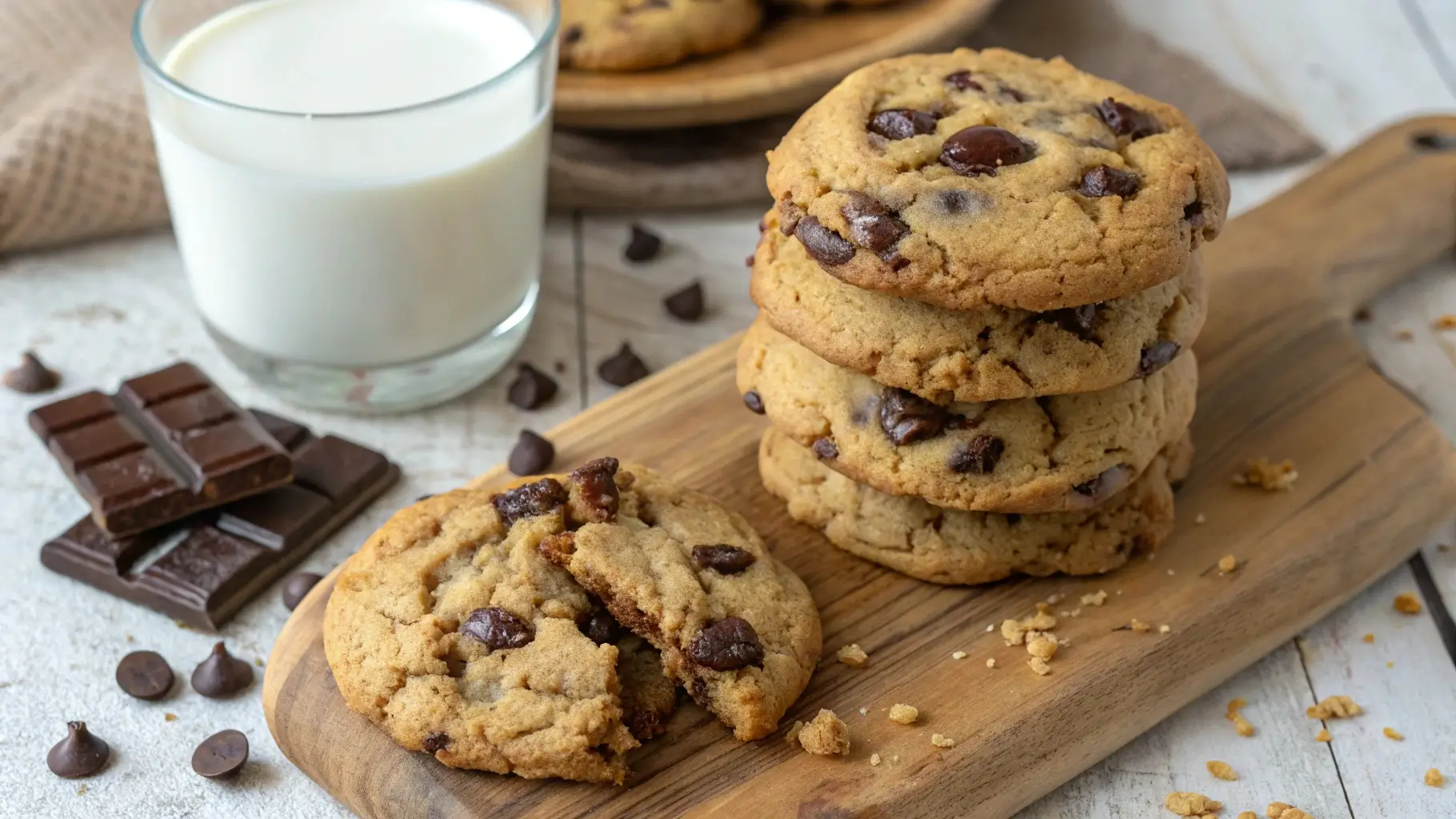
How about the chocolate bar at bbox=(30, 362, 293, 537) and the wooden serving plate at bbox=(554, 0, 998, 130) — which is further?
the wooden serving plate at bbox=(554, 0, 998, 130)

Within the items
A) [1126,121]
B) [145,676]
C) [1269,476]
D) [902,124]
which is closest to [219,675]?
[145,676]

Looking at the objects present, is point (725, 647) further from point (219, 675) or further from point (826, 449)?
point (219, 675)

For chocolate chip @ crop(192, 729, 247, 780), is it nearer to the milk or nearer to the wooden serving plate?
the milk

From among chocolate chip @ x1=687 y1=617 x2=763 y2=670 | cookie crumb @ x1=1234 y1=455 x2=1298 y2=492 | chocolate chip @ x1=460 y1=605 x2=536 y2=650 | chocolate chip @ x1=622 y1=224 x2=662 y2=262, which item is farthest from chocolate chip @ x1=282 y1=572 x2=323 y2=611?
cookie crumb @ x1=1234 y1=455 x2=1298 y2=492

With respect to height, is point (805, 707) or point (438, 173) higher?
point (438, 173)

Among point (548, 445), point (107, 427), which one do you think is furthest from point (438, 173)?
point (107, 427)

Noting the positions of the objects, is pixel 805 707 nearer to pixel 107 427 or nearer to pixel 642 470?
pixel 642 470
